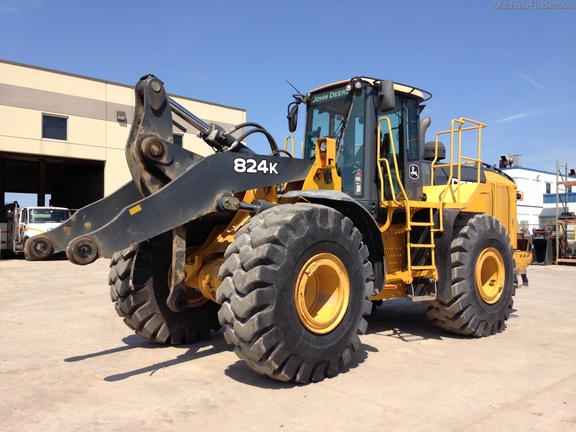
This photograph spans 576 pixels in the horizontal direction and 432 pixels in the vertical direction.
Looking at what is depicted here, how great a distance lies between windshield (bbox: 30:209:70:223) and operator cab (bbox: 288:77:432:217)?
18642mm

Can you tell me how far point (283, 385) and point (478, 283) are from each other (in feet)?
10.9

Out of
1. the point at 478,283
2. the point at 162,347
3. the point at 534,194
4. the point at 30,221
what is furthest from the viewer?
the point at 534,194

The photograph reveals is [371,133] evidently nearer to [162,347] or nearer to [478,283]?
[478,283]

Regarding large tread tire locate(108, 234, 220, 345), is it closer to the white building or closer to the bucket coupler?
the bucket coupler

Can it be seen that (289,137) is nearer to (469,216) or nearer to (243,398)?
(469,216)

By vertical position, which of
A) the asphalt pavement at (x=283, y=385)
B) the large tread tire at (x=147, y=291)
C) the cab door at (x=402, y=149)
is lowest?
the asphalt pavement at (x=283, y=385)

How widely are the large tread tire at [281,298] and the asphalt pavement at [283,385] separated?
235 mm

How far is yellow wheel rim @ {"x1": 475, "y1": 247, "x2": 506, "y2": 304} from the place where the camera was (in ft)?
21.9

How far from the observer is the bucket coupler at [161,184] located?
4.27m

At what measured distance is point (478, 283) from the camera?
6492mm

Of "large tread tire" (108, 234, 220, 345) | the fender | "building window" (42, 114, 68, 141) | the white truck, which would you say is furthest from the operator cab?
"building window" (42, 114, 68, 141)

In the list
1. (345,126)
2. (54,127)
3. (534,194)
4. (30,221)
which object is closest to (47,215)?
(30,221)

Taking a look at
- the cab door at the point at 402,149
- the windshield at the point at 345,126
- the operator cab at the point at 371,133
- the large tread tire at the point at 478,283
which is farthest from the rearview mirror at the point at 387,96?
the large tread tire at the point at 478,283

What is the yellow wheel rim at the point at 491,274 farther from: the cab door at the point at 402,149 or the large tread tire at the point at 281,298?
the large tread tire at the point at 281,298
